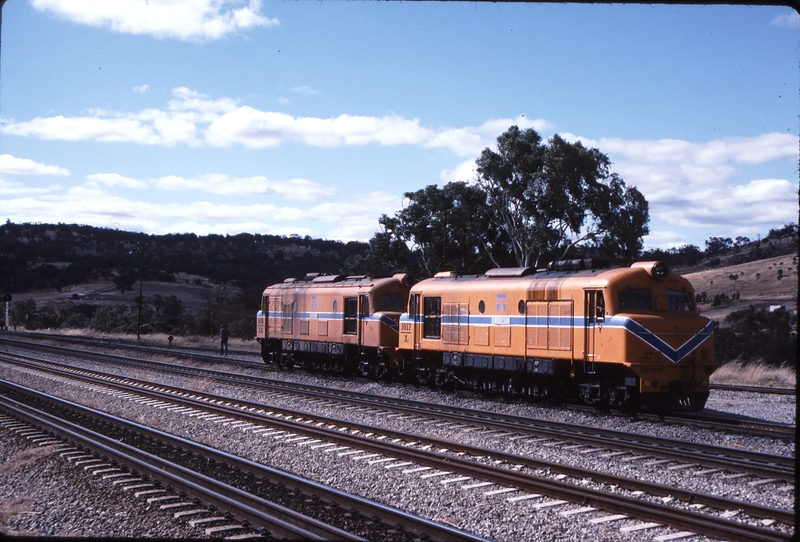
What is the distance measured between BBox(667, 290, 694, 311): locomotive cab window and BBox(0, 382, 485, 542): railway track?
34.7 ft

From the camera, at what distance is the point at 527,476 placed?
33.4ft

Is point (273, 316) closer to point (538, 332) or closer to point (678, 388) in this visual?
point (538, 332)

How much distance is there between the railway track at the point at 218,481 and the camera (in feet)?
26.0

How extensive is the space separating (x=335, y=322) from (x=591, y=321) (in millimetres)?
12331

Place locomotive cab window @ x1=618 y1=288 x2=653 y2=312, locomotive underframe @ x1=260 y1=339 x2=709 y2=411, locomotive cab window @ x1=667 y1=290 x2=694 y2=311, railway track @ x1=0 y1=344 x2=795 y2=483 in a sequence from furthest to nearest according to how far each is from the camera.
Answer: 1. locomotive cab window @ x1=667 y1=290 x2=694 y2=311
2. locomotive cab window @ x1=618 y1=288 x2=653 y2=312
3. locomotive underframe @ x1=260 y1=339 x2=709 y2=411
4. railway track @ x1=0 y1=344 x2=795 y2=483

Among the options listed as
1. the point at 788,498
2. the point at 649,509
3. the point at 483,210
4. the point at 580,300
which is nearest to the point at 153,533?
the point at 649,509

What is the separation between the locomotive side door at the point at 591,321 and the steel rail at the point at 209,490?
9965 mm

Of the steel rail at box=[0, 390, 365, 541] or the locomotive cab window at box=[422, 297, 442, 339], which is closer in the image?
the steel rail at box=[0, 390, 365, 541]

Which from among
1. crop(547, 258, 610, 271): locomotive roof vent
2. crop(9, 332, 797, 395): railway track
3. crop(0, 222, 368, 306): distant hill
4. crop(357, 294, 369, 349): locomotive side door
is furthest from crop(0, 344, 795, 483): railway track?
crop(0, 222, 368, 306): distant hill

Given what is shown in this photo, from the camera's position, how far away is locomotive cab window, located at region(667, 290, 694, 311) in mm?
17058

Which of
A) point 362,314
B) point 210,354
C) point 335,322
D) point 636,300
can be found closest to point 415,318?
point 362,314

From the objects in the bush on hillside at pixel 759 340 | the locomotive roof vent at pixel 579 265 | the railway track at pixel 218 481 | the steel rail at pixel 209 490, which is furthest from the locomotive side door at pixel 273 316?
the bush on hillside at pixel 759 340

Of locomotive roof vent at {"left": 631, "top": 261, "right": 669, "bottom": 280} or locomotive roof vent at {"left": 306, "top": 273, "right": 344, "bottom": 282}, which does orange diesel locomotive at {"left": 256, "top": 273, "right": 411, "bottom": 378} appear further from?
locomotive roof vent at {"left": 631, "top": 261, "right": 669, "bottom": 280}

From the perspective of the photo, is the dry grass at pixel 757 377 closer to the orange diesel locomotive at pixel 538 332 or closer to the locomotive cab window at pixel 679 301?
the locomotive cab window at pixel 679 301
